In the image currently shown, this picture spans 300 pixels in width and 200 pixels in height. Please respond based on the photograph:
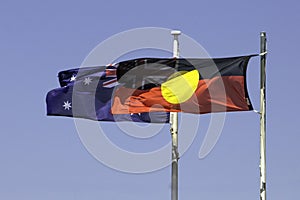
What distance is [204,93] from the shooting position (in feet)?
166

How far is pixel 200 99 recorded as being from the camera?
50.4m

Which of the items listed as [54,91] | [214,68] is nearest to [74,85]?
[54,91]

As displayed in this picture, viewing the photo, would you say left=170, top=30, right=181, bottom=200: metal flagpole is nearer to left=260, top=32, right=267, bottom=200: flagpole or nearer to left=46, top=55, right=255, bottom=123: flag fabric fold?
left=46, top=55, right=255, bottom=123: flag fabric fold

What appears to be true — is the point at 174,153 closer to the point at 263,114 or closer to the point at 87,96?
the point at 87,96

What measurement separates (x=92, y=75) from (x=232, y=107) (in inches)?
340

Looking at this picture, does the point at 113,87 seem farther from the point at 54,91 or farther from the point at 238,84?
the point at 238,84

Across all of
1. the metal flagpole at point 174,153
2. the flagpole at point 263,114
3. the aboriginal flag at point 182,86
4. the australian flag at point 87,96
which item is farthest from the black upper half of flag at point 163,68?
the metal flagpole at point 174,153

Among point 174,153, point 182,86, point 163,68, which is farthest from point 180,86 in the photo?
point 174,153

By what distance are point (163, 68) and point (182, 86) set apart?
4.82ft

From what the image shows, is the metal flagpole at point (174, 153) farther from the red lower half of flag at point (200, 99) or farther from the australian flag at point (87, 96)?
the australian flag at point (87, 96)

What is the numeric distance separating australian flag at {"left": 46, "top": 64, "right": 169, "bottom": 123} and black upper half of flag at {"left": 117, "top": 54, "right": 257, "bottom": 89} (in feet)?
3.05

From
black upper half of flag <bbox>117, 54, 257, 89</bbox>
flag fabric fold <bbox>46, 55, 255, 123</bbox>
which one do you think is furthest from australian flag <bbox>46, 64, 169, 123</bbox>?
black upper half of flag <bbox>117, 54, 257, 89</bbox>

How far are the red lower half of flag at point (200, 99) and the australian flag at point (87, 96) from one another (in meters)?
0.61

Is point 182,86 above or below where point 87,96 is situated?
above
